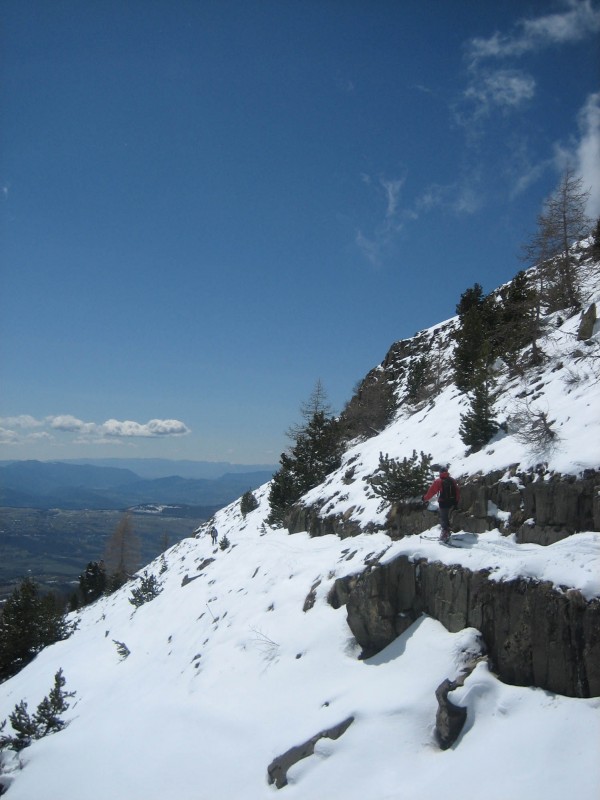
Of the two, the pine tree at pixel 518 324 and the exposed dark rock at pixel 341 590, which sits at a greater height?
the pine tree at pixel 518 324

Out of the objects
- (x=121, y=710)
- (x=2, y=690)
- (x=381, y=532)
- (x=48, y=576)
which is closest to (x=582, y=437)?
(x=381, y=532)

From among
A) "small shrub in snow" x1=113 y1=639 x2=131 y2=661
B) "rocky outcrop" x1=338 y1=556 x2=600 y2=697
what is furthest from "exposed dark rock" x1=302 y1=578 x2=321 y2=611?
"small shrub in snow" x1=113 y1=639 x2=131 y2=661

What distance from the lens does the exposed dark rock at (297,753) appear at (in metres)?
8.24

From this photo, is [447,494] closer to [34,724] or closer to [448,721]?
[448,721]

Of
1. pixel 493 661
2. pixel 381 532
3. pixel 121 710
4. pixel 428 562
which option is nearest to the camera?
pixel 493 661

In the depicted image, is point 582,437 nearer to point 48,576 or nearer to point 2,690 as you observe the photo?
point 2,690

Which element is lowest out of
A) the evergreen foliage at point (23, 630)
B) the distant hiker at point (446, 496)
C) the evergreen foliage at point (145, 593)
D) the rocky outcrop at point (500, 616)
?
the evergreen foliage at point (23, 630)

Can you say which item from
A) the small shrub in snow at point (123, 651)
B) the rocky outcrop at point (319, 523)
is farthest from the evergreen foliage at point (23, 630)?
the rocky outcrop at point (319, 523)

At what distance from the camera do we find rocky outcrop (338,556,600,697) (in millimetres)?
7227

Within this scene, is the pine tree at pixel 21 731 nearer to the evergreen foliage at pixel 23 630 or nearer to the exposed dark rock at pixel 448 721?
the exposed dark rock at pixel 448 721

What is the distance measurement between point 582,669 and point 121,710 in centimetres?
1327

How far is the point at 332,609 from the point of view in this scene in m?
12.2

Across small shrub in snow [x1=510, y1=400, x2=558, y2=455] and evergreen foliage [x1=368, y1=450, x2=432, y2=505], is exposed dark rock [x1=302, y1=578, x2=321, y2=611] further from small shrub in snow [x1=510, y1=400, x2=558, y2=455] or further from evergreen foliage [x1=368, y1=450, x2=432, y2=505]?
small shrub in snow [x1=510, y1=400, x2=558, y2=455]

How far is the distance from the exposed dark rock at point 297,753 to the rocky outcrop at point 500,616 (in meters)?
2.05
